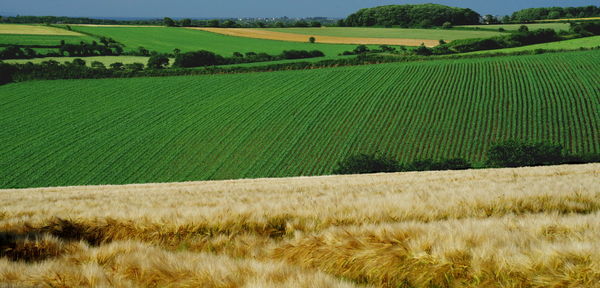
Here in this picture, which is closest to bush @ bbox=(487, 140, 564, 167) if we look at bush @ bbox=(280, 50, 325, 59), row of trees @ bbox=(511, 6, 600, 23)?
bush @ bbox=(280, 50, 325, 59)

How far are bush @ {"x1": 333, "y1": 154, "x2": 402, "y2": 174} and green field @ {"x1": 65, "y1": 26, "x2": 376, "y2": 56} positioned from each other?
5152 cm

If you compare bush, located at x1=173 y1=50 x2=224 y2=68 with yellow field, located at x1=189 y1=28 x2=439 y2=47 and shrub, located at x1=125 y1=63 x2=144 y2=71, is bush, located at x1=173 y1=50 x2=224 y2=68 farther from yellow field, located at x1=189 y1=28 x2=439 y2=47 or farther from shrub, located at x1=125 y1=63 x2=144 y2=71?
yellow field, located at x1=189 y1=28 x2=439 y2=47

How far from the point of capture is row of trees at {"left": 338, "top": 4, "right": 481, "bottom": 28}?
396ft

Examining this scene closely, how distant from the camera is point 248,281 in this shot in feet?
12.0

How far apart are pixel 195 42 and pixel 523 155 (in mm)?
75587

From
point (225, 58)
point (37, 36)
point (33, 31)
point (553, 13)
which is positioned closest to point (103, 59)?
point (225, 58)

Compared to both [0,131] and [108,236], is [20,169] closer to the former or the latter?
[0,131]

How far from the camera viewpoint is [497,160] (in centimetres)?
3525

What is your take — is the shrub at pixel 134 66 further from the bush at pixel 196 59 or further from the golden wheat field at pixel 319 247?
the golden wheat field at pixel 319 247

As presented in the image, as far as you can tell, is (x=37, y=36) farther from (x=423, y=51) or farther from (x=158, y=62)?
(x=423, y=51)

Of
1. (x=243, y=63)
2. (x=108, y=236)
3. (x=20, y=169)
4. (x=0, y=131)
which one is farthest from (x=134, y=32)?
(x=108, y=236)

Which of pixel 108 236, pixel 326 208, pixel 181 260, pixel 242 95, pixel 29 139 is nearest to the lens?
pixel 181 260

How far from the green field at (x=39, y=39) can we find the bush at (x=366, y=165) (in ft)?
235

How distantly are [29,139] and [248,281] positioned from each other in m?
49.0
